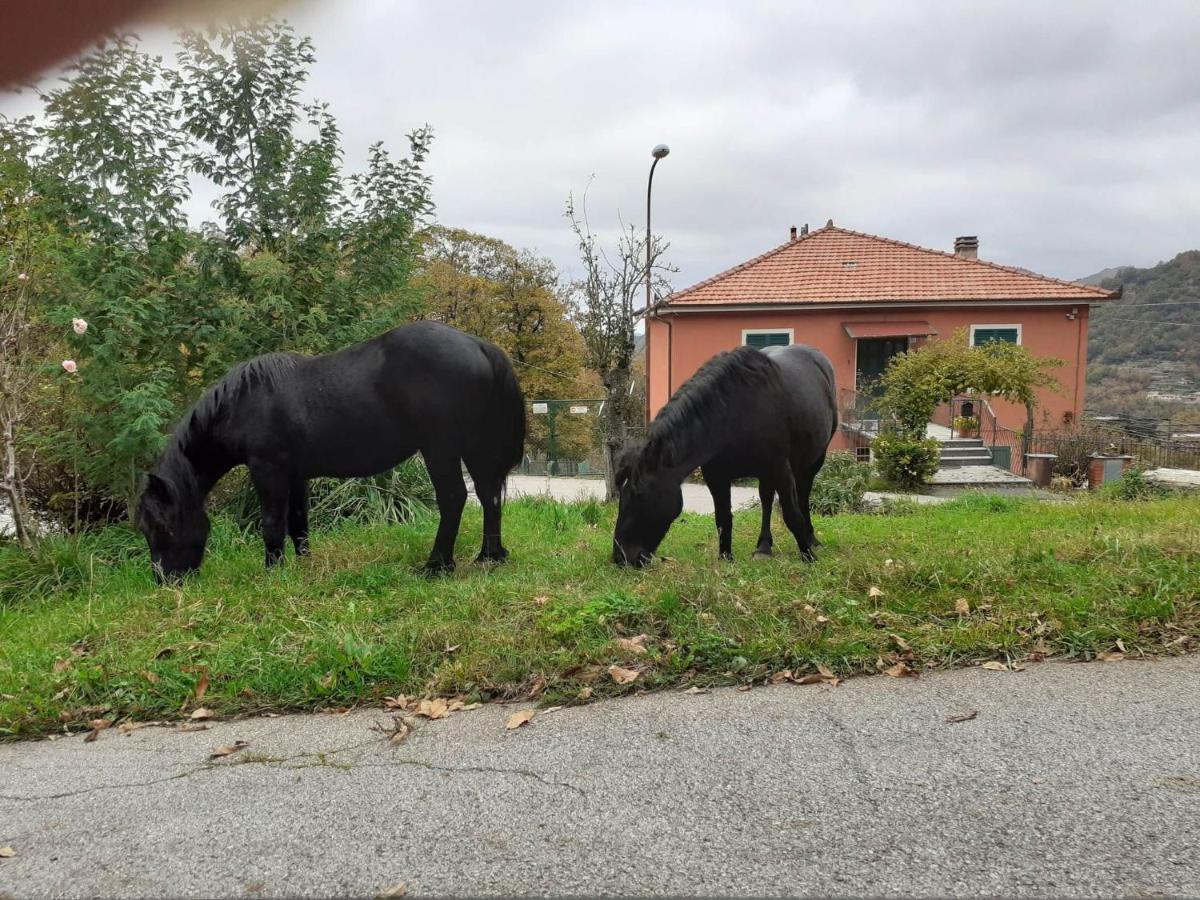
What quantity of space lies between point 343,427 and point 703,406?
2.63m

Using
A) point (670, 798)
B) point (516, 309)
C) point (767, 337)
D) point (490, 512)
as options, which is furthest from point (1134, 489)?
point (516, 309)

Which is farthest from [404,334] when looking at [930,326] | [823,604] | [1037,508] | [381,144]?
[930,326]

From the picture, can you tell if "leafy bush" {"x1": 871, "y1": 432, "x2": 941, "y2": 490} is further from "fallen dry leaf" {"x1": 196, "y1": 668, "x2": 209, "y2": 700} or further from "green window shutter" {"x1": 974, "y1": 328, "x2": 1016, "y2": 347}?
"fallen dry leaf" {"x1": 196, "y1": 668, "x2": 209, "y2": 700}

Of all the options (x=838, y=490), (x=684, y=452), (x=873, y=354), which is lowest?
(x=838, y=490)

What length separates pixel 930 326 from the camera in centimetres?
2117

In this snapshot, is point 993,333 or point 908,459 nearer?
point 908,459

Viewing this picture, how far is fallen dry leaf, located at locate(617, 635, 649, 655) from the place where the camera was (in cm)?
355

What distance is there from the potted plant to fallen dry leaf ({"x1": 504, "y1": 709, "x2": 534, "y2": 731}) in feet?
60.5

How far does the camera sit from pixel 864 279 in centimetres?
2252

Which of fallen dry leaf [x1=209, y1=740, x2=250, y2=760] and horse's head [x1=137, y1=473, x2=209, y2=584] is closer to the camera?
fallen dry leaf [x1=209, y1=740, x2=250, y2=760]

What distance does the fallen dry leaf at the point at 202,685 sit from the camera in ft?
11.3

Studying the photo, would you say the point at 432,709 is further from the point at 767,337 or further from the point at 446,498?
the point at 767,337

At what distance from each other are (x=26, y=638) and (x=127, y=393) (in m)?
2.84

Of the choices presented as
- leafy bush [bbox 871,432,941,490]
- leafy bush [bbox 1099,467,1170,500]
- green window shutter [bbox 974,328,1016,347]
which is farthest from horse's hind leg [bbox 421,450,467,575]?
green window shutter [bbox 974,328,1016,347]
